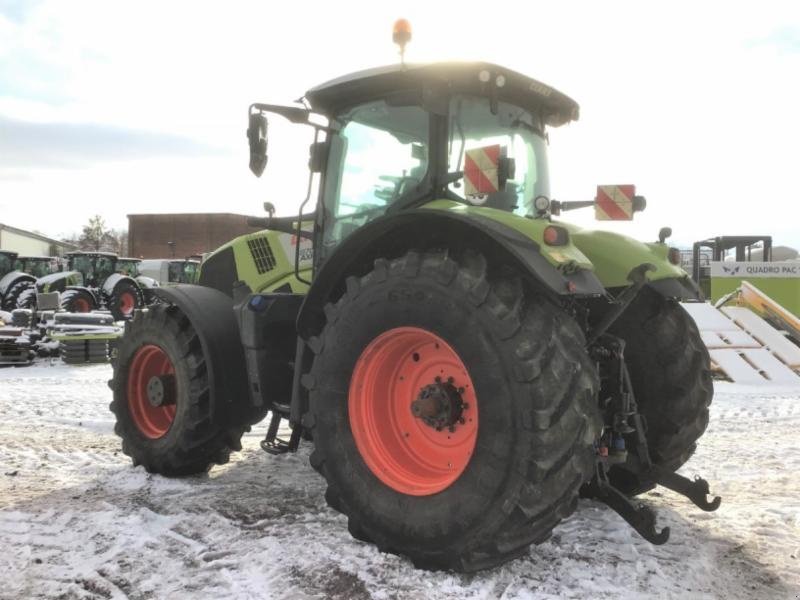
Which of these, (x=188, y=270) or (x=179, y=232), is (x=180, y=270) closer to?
(x=188, y=270)

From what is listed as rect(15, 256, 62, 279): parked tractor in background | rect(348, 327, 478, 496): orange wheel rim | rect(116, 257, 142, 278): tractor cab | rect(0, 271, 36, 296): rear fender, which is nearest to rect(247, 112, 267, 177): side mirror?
rect(348, 327, 478, 496): orange wheel rim

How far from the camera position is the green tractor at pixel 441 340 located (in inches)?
110

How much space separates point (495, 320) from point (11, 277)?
18294 millimetres

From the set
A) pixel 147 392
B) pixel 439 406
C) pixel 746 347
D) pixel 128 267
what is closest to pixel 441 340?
pixel 439 406

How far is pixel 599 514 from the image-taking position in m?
3.81

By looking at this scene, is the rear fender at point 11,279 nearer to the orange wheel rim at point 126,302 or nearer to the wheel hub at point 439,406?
the orange wheel rim at point 126,302

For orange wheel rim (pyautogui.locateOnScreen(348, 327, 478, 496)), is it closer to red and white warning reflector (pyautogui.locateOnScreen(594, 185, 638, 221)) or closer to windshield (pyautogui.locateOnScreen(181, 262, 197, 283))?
red and white warning reflector (pyautogui.locateOnScreen(594, 185, 638, 221))

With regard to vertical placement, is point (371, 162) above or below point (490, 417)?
above

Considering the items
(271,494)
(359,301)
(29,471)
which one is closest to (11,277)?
(29,471)

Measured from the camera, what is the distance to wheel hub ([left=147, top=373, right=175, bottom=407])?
4547 millimetres

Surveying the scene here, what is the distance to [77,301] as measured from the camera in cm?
1656

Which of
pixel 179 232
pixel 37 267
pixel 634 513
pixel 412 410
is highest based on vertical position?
pixel 179 232

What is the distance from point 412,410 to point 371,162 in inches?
60.6

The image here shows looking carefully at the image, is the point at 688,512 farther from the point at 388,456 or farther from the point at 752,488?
the point at 388,456
